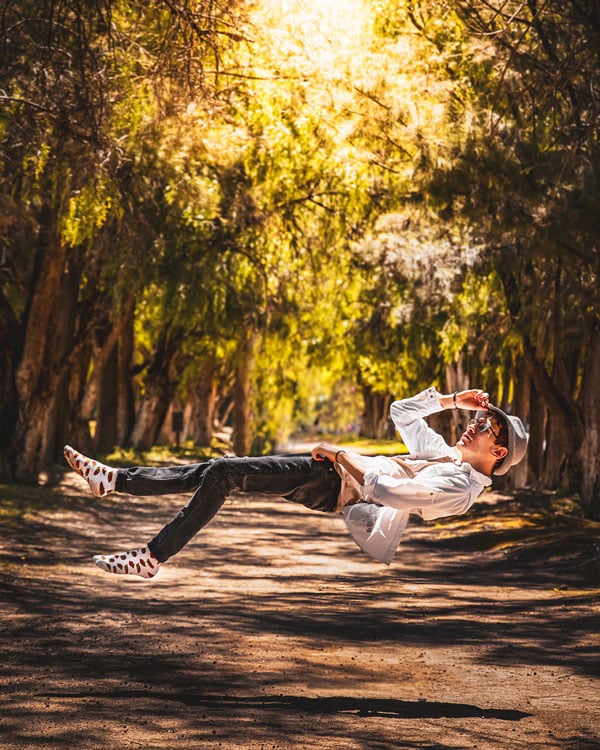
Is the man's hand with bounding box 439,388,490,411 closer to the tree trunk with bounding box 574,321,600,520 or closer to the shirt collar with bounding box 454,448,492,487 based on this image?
the shirt collar with bounding box 454,448,492,487

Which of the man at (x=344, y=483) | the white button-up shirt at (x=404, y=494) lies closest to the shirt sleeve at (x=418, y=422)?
the white button-up shirt at (x=404, y=494)

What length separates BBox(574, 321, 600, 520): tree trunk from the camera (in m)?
19.1

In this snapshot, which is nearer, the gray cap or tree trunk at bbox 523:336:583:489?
the gray cap

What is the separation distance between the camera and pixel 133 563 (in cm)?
725

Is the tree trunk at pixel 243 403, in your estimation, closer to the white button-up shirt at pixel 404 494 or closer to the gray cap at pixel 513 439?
the white button-up shirt at pixel 404 494

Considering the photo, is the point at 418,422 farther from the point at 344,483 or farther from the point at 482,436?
the point at 344,483

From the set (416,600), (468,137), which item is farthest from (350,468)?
A: (468,137)

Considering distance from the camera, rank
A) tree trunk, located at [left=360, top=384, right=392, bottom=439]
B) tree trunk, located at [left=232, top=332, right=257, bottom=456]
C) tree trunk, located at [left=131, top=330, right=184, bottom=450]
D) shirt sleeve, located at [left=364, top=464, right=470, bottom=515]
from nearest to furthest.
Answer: shirt sleeve, located at [left=364, top=464, right=470, bottom=515], tree trunk, located at [left=232, top=332, right=257, bottom=456], tree trunk, located at [left=131, top=330, right=184, bottom=450], tree trunk, located at [left=360, top=384, right=392, bottom=439]

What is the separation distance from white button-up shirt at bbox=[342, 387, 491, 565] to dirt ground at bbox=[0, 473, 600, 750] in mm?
951

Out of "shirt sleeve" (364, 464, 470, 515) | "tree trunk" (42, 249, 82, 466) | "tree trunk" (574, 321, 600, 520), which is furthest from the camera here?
"tree trunk" (42, 249, 82, 466)

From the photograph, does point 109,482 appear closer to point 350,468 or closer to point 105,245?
point 350,468

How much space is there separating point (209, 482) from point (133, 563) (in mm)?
640

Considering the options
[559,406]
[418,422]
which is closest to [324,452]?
[418,422]

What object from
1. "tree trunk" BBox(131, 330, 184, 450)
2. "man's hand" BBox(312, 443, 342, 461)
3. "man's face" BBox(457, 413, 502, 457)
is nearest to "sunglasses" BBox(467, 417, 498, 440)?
"man's face" BBox(457, 413, 502, 457)
